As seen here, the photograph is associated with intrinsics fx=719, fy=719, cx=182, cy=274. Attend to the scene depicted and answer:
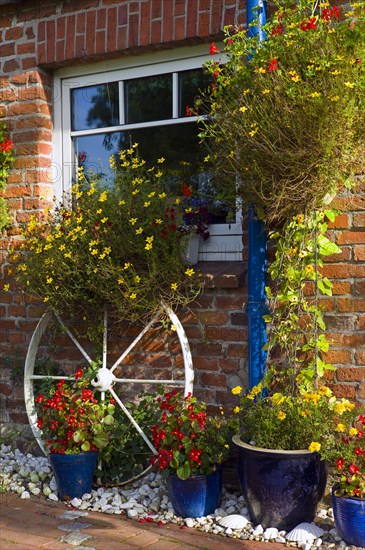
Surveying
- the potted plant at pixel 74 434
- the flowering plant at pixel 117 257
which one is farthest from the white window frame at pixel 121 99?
the potted plant at pixel 74 434

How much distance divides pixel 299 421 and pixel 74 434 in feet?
4.19

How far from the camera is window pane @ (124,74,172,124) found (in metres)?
4.46

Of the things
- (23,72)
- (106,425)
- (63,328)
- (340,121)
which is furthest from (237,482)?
(23,72)

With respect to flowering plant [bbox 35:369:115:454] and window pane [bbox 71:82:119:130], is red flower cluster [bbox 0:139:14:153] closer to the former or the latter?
window pane [bbox 71:82:119:130]

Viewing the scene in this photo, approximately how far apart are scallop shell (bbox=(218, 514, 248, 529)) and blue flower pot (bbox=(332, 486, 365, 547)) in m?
0.47

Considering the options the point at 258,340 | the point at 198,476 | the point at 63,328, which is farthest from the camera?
the point at 63,328

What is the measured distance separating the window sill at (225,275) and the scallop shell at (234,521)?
1.21m

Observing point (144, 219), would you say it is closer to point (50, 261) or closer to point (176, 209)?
point (176, 209)

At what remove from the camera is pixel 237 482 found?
13.0 feet

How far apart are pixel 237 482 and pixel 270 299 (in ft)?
3.38

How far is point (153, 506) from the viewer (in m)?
3.73

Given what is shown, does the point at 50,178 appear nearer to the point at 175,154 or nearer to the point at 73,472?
the point at 175,154

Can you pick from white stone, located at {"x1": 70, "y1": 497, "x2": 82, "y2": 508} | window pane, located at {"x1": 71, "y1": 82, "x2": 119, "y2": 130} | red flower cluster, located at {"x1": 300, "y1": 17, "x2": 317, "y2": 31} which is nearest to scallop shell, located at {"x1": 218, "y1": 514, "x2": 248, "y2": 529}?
white stone, located at {"x1": 70, "y1": 497, "x2": 82, "y2": 508}

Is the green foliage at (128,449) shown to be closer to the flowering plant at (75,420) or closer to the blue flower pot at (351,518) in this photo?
the flowering plant at (75,420)
